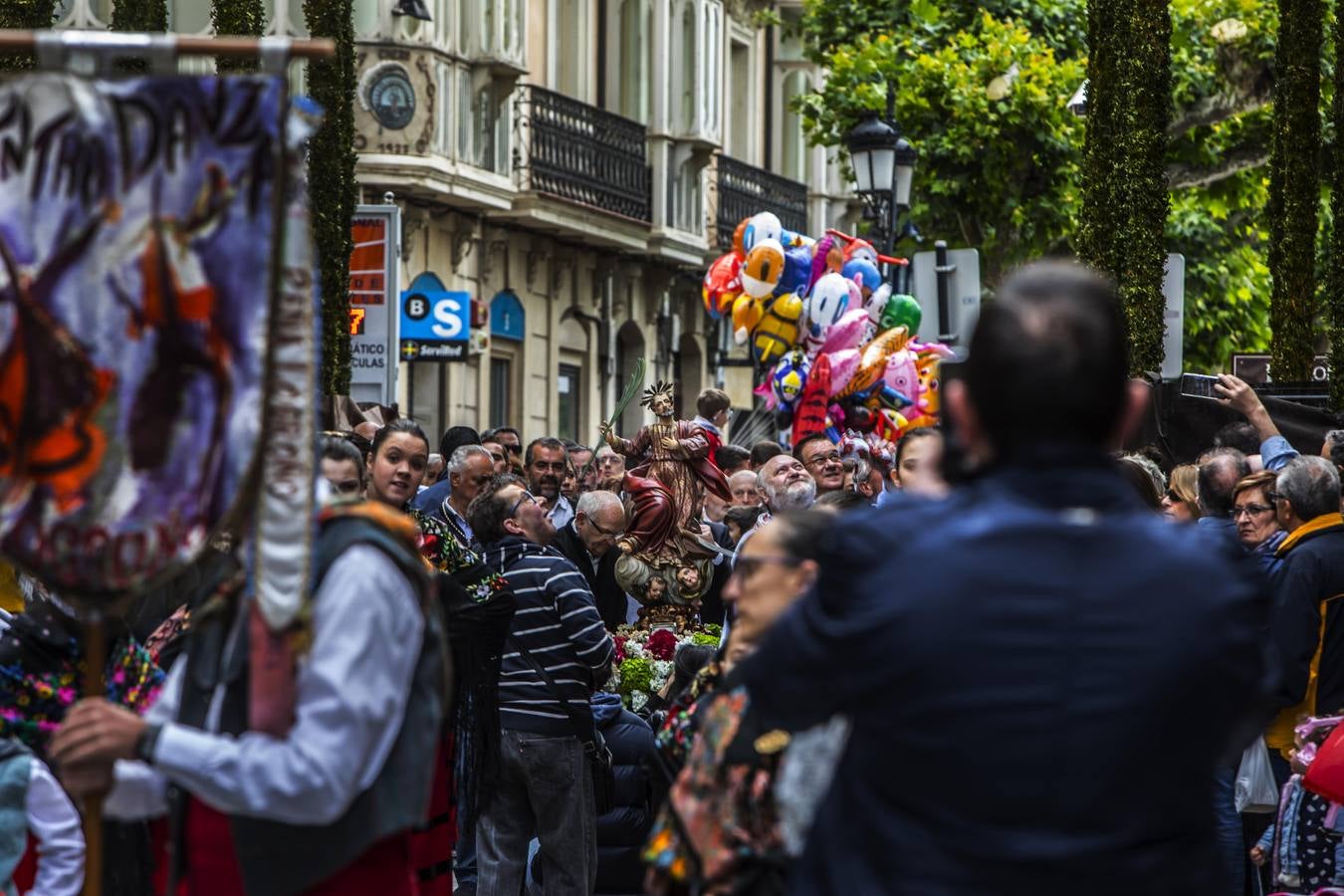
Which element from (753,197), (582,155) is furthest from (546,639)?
(753,197)

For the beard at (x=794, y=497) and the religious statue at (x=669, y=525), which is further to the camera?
the religious statue at (x=669, y=525)

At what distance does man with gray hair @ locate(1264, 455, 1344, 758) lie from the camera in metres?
8.62

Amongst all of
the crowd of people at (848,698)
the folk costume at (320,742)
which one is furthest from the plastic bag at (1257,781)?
the folk costume at (320,742)

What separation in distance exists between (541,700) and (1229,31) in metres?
20.5

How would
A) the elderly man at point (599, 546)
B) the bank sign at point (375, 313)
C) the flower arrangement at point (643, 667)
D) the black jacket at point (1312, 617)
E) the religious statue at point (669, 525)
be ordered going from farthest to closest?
the bank sign at point (375, 313) < the elderly man at point (599, 546) < the religious statue at point (669, 525) < the flower arrangement at point (643, 667) < the black jacket at point (1312, 617)

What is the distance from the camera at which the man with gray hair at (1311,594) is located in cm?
862

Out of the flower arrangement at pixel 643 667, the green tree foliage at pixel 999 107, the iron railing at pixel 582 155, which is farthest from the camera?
the green tree foliage at pixel 999 107

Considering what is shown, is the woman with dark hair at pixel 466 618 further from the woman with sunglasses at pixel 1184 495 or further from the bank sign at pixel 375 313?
the bank sign at pixel 375 313

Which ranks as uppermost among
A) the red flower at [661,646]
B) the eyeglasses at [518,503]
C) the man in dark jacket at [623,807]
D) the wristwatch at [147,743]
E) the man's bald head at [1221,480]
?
the man's bald head at [1221,480]

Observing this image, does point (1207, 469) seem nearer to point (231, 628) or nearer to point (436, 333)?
point (231, 628)

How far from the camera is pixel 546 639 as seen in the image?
9961mm

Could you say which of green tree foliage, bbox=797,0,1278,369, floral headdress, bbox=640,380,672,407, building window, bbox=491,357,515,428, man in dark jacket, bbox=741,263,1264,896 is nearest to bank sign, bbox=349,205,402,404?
floral headdress, bbox=640,380,672,407

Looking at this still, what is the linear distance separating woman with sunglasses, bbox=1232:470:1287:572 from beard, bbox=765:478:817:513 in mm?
2691

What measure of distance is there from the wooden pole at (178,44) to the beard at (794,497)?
7302mm
